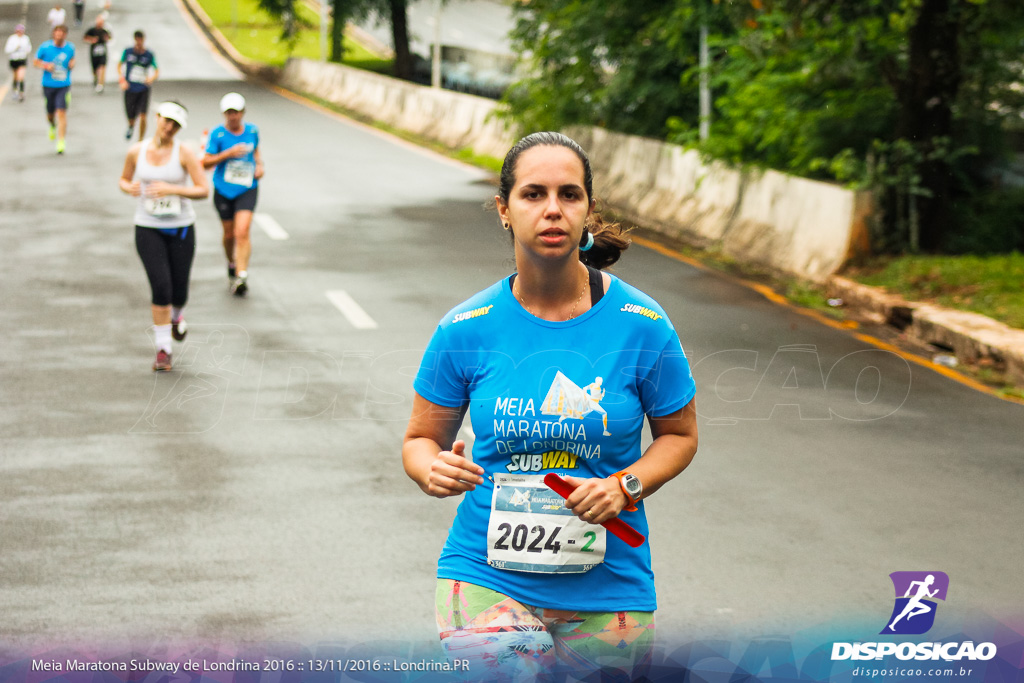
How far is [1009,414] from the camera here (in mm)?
8914

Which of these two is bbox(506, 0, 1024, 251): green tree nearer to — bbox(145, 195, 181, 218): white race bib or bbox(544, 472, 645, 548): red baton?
bbox(145, 195, 181, 218): white race bib

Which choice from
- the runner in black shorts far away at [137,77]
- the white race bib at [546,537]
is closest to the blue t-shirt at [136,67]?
the runner in black shorts far away at [137,77]

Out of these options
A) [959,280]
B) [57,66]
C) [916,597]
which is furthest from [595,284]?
[57,66]

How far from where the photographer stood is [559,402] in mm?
3152

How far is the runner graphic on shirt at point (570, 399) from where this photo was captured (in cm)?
315

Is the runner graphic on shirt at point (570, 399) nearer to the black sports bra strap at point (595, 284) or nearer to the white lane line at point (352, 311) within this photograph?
the black sports bra strap at point (595, 284)

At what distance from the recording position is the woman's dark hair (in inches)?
128

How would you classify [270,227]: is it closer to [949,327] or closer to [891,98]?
[891,98]

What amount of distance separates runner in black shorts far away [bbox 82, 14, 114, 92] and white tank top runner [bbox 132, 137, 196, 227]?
2491 centimetres

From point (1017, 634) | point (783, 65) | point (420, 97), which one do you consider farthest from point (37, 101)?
point (1017, 634)

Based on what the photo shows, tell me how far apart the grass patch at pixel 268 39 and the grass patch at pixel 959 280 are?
33.1 m

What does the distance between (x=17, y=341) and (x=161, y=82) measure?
31.1m

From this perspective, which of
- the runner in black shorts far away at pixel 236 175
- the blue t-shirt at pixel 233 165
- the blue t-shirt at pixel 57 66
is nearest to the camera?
the runner in black shorts far away at pixel 236 175

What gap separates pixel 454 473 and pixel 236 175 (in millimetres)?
10292
